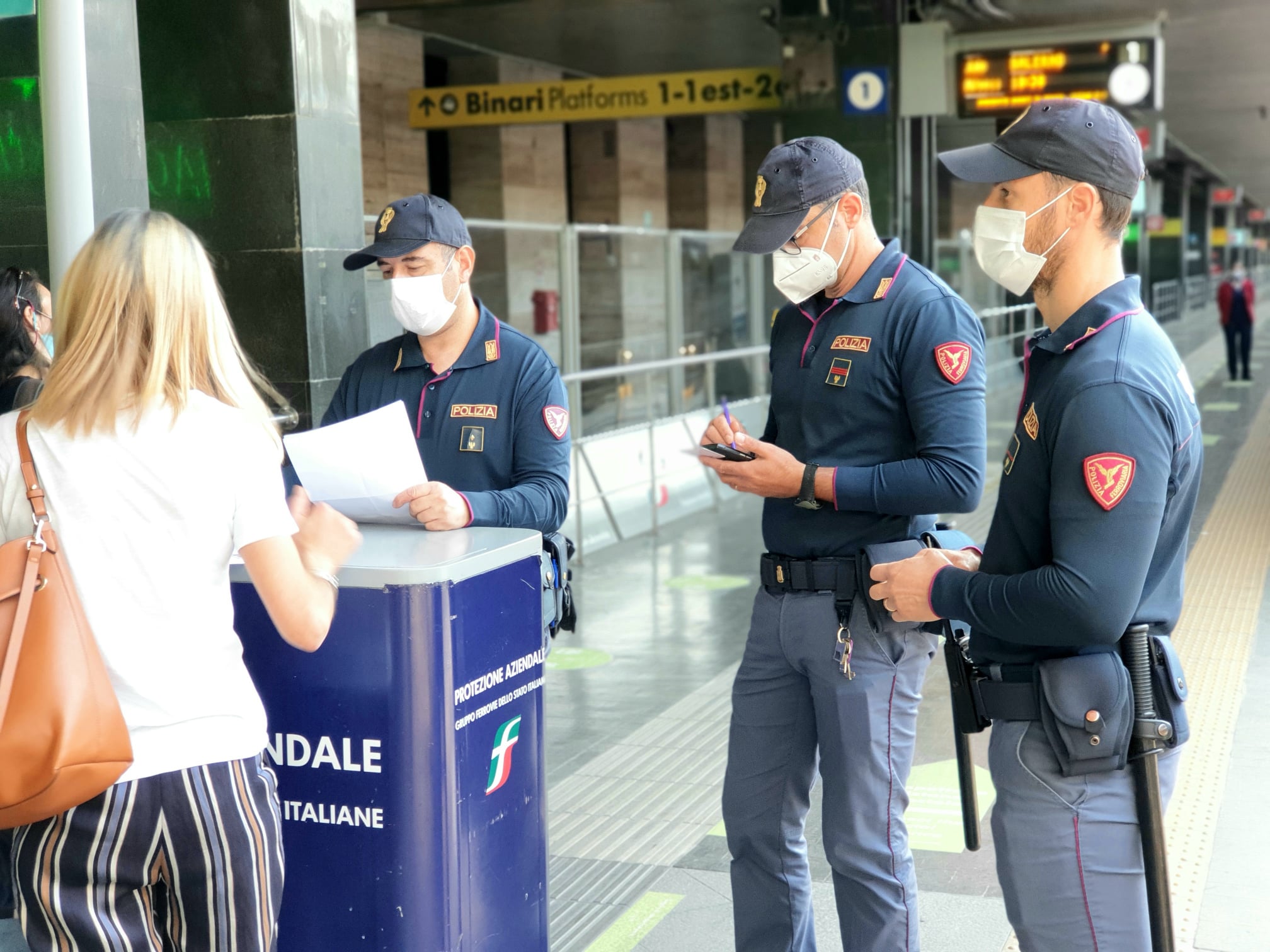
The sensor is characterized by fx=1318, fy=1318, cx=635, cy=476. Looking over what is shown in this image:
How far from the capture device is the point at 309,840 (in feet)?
7.33

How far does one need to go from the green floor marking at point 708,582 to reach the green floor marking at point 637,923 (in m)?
3.86

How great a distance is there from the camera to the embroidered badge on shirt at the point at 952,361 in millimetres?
2494

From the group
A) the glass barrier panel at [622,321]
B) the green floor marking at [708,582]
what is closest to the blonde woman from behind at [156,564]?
the green floor marking at [708,582]

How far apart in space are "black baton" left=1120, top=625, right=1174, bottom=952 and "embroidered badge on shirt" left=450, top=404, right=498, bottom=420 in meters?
1.49

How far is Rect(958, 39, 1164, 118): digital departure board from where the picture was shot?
31.0 ft

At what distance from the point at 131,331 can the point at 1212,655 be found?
197 inches

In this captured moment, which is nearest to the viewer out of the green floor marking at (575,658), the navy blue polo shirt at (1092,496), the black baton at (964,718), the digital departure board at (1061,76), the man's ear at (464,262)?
the navy blue polo shirt at (1092,496)

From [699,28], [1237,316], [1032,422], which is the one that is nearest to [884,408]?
[1032,422]

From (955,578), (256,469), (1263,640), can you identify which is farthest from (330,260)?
(1263,640)

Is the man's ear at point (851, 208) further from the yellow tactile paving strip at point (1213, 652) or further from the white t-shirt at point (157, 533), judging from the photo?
the yellow tactile paving strip at point (1213, 652)

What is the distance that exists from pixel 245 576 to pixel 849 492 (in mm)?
1113

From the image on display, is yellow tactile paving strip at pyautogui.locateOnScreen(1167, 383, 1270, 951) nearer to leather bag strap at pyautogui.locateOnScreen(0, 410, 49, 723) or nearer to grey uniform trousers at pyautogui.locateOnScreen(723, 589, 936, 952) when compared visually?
grey uniform trousers at pyautogui.locateOnScreen(723, 589, 936, 952)

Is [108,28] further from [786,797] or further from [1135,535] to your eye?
[1135,535]

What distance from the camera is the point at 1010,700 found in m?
1.98
